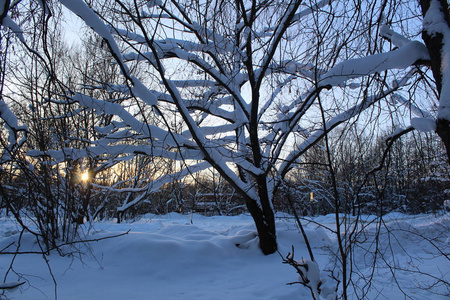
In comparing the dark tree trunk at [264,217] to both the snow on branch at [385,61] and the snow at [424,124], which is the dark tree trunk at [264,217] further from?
the snow at [424,124]

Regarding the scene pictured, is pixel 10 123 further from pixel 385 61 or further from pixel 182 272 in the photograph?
pixel 182 272

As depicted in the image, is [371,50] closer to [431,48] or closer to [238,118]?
Result: [431,48]

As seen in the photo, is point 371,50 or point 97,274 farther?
point 97,274

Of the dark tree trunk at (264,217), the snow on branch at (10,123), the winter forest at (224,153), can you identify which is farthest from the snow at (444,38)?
the dark tree trunk at (264,217)

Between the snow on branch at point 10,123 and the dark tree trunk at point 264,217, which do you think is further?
the dark tree trunk at point 264,217

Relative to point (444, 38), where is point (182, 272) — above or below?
below

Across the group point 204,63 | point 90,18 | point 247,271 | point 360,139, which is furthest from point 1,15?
point 247,271

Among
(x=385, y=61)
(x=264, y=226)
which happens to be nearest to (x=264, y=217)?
(x=264, y=226)

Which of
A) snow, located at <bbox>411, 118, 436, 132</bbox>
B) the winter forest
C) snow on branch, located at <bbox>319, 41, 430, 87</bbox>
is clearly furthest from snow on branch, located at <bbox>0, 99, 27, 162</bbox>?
snow, located at <bbox>411, 118, 436, 132</bbox>

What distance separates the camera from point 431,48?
1.95m

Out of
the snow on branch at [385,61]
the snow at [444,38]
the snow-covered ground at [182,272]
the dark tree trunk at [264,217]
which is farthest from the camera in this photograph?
the dark tree trunk at [264,217]

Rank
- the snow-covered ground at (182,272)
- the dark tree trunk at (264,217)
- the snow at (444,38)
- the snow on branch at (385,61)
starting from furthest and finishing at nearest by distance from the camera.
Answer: the dark tree trunk at (264,217)
the snow-covered ground at (182,272)
the snow on branch at (385,61)
the snow at (444,38)

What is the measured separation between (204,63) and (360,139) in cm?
296

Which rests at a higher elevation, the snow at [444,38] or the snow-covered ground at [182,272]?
the snow at [444,38]
